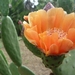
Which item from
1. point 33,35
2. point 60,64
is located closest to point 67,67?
point 60,64

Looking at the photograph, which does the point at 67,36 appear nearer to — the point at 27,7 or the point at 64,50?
the point at 64,50

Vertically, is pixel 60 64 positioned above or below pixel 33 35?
below

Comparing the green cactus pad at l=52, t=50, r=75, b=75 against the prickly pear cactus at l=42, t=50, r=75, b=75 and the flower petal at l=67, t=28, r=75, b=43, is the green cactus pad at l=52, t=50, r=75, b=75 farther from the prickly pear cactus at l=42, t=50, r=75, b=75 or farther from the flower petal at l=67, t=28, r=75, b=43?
the flower petal at l=67, t=28, r=75, b=43

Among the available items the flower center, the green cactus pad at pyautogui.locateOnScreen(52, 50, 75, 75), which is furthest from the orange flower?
the green cactus pad at pyautogui.locateOnScreen(52, 50, 75, 75)

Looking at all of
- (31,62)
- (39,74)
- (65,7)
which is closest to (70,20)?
(65,7)

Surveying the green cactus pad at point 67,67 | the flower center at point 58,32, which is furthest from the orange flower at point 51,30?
the green cactus pad at point 67,67

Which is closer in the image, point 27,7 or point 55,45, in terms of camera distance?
point 55,45

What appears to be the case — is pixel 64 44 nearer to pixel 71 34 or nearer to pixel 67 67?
pixel 71 34
